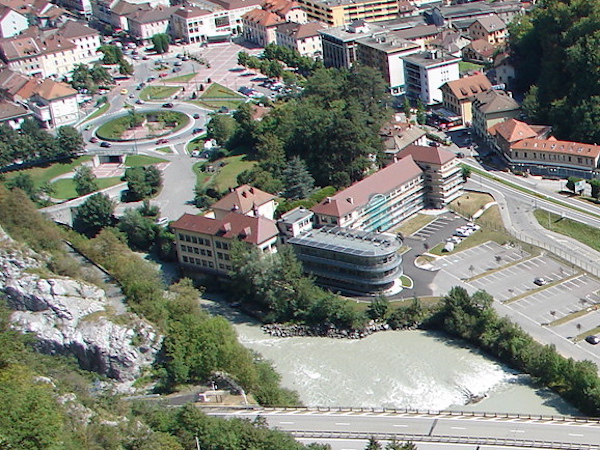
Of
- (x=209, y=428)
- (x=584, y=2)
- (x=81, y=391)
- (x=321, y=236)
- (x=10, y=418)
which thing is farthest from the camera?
(x=584, y=2)

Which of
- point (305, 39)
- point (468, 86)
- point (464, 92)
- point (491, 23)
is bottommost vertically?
point (464, 92)

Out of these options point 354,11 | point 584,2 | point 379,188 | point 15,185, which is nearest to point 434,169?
point 379,188

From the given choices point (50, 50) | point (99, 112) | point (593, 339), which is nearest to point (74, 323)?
point (593, 339)

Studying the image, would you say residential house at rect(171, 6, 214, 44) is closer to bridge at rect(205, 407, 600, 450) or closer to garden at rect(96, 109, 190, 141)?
garden at rect(96, 109, 190, 141)

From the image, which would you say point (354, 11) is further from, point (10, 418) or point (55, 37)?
point (10, 418)

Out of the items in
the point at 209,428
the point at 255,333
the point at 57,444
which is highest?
the point at 57,444

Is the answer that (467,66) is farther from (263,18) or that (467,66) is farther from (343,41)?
(263,18)
